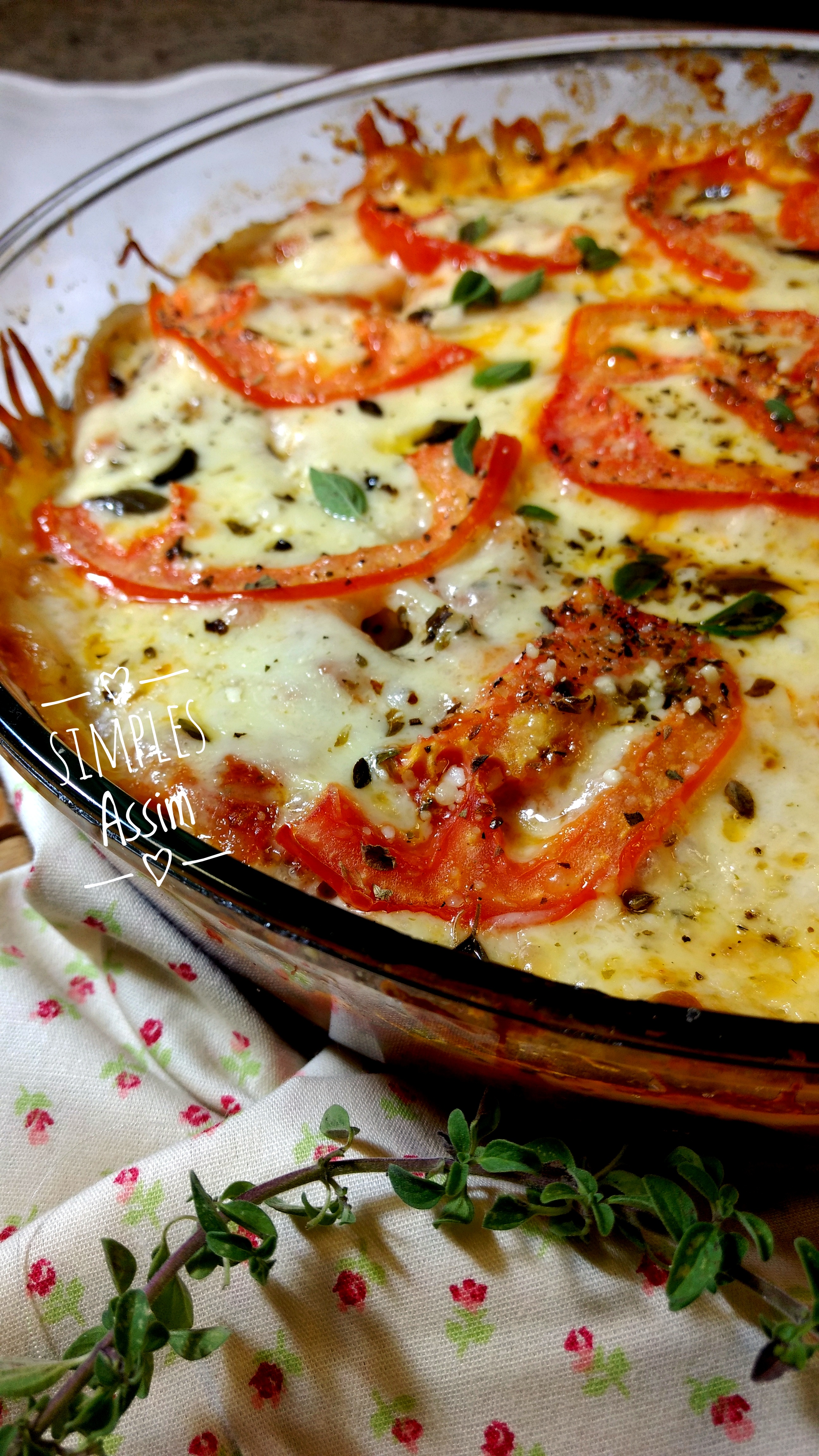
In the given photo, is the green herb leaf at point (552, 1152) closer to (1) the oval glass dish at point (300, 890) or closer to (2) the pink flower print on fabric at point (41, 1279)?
(1) the oval glass dish at point (300, 890)

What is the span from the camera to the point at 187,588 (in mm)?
1619

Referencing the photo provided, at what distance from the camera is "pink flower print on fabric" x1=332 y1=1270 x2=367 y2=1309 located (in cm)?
121

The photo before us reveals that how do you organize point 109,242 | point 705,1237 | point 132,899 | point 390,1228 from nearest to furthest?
point 705,1237
point 390,1228
point 132,899
point 109,242

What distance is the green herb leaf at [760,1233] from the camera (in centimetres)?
106

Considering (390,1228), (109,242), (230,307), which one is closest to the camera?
(390,1228)

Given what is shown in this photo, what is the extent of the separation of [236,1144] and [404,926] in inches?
12.5

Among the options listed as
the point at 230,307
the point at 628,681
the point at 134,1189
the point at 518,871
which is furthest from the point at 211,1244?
the point at 230,307

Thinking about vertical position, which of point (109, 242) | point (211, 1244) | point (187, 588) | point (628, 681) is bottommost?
point (211, 1244)

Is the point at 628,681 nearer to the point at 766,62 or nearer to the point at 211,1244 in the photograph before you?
the point at 211,1244

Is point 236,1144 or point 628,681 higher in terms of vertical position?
point 628,681

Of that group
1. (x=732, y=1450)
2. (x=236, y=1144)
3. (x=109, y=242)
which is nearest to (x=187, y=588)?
(x=236, y=1144)

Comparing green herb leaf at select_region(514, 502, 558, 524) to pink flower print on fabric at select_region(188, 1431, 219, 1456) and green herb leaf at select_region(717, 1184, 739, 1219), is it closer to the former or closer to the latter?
green herb leaf at select_region(717, 1184, 739, 1219)

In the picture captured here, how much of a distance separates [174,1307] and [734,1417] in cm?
56

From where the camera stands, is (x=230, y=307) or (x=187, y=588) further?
(x=230, y=307)
